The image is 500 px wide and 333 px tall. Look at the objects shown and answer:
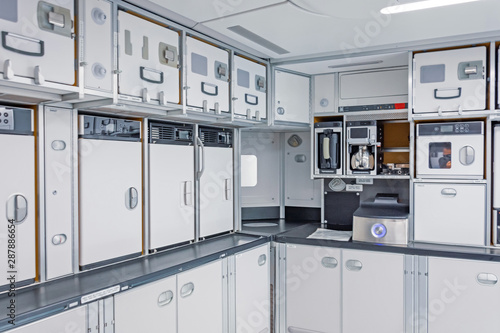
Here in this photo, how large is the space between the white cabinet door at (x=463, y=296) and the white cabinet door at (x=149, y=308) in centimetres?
178

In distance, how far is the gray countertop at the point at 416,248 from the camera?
2.68 metres

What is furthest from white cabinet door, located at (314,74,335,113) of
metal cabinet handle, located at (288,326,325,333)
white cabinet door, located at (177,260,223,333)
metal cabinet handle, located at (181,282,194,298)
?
metal cabinet handle, located at (181,282,194,298)

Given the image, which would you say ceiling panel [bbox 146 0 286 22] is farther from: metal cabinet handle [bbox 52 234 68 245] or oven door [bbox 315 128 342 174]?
oven door [bbox 315 128 342 174]

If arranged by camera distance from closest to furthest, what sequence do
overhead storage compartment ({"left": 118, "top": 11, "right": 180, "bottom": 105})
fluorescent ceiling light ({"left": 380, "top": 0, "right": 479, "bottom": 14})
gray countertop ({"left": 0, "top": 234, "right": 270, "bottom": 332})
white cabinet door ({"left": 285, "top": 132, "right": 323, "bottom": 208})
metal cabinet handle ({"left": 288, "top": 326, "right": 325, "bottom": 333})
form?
gray countertop ({"left": 0, "top": 234, "right": 270, "bottom": 332}) → overhead storage compartment ({"left": 118, "top": 11, "right": 180, "bottom": 105}) → fluorescent ceiling light ({"left": 380, "top": 0, "right": 479, "bottom": 14}) → metal cabinet handle ({"left": 288, "top": 326, "right": 325, "bottom": 333}) → white cabinet door ({"left": 285, "top": 132, "right": 323, "bottom": 208})

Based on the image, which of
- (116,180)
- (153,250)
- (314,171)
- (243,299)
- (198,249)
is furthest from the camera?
(314,171)

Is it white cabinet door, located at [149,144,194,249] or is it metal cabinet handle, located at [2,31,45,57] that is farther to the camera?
white cabinet door, located at [149,144,194,249]

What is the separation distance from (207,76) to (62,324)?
1.68 meters

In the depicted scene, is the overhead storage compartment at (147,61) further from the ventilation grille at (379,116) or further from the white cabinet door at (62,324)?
the ventilation grille at (379,116)

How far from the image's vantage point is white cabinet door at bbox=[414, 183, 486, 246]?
9.34ft

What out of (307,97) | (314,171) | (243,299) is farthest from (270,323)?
(307,97)

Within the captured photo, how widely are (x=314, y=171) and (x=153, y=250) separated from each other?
1.65m

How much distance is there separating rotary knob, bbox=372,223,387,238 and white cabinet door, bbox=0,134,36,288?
7.43ft

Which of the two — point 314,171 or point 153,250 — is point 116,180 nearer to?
point 153,250

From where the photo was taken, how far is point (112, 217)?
7.67 feet
